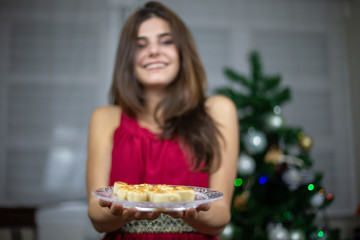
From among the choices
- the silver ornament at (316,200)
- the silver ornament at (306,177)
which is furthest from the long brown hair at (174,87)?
the silver ornament at (316,200)

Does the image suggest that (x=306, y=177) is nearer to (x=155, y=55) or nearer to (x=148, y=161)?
(x=148, y=161)

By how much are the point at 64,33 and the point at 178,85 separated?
2402mm

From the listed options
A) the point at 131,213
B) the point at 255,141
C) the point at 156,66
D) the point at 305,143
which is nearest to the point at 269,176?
the point at 255,141

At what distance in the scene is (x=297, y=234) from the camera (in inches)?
77.9

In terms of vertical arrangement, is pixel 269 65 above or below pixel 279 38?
below

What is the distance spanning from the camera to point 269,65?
366 centimetres

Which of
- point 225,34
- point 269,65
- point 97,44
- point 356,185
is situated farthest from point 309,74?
point 97,44

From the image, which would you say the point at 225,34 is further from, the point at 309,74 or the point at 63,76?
the point at 63,76

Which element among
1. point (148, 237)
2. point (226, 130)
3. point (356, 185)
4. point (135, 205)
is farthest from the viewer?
point (356, 185)

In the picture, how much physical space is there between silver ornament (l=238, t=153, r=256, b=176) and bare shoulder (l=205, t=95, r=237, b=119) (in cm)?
73

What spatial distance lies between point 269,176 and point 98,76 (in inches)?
82.8

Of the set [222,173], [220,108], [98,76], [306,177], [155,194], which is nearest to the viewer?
[155,194]

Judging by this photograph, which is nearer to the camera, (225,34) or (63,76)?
(63,76)

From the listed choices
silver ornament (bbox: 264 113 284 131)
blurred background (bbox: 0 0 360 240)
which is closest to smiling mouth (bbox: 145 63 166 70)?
silver ornament (bbox: 264 113 284 131)
